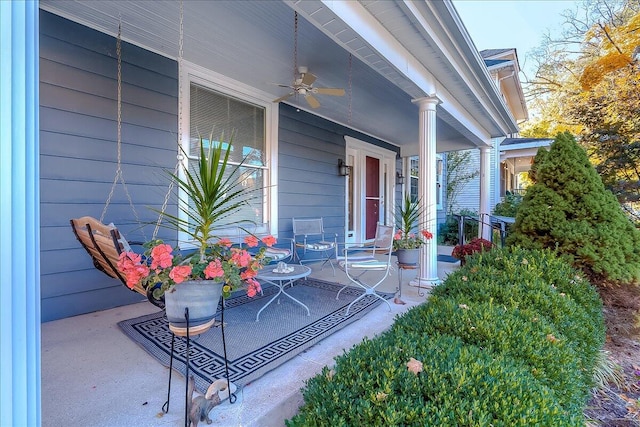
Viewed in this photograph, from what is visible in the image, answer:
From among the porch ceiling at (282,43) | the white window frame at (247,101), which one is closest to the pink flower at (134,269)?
the white window frame at (247,101)

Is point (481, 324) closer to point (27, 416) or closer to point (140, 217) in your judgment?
point (27, 416)

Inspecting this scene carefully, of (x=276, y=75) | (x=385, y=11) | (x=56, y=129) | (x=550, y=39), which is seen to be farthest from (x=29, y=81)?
(x=550, y=39)

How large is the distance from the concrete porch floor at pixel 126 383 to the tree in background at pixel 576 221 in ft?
6.52

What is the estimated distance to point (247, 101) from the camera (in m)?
4.28

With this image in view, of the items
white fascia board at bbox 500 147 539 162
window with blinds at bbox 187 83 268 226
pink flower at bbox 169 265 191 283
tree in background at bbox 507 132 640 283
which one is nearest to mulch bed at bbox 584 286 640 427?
tree in background at bbox 507 132 640 283

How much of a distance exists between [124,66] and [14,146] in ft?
9.52

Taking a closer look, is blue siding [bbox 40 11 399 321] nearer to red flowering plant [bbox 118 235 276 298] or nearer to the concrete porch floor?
the concrete porch floor

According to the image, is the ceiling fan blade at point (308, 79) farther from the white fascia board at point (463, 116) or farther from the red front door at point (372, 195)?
the red front door at point (372, 195)

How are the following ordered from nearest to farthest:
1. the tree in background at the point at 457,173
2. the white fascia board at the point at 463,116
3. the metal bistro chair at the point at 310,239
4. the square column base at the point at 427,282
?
the square column base at the point at 427,282
the white fascia board at the point at 463,116
the metal bistro chair at the point at 310,239
the tree in background at the point at 457,173

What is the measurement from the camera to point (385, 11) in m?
2.59

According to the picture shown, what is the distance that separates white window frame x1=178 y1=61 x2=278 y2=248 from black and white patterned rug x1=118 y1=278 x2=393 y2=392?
984 millimetres

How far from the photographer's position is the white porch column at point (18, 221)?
0.75m

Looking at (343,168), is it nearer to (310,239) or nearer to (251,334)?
(310,239)

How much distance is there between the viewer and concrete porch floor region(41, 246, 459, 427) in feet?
4.93
